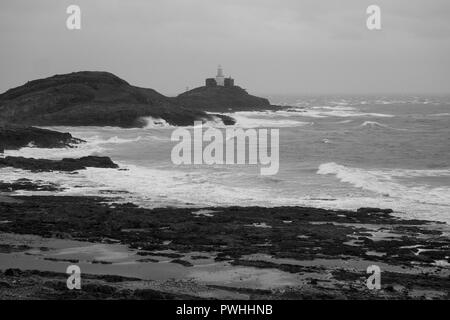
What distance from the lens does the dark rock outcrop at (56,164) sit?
33.9 meters

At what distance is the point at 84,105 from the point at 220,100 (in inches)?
1874

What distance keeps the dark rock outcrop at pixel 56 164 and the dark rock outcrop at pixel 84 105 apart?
35.7 meters

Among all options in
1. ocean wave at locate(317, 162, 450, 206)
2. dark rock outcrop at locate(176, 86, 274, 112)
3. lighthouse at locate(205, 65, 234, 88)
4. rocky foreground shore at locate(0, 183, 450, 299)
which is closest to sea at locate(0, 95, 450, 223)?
ocean wave at locate(317, 162, 450, 206)

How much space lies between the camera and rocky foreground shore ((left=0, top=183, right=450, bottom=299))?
12859 millimetres

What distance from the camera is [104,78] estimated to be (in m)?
91.0

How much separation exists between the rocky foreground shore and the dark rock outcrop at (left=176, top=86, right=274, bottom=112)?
9215cm

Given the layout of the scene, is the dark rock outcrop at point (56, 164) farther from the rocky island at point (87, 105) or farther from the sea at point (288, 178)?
the rocky island at point (87, 105)

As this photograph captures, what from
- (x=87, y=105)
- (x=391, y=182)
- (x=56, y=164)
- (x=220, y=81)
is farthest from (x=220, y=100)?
(x=391, y=182)

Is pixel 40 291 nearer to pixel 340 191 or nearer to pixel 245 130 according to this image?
pixel 340 191

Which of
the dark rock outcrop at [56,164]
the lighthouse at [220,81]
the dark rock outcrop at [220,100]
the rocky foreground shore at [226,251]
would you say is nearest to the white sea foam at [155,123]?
the dark rock outcrop at [56,164]

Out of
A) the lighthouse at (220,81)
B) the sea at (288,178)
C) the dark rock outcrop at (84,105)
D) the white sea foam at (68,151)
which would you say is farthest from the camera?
Answer: the lighthouse at (220,81)

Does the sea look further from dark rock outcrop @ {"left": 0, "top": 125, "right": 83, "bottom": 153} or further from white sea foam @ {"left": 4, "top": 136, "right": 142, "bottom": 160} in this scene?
dark rock outcrop @ {"left": 0, "top": 125, "right": 83, "bottom": 153}

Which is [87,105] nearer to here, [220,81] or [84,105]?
[84,105]
